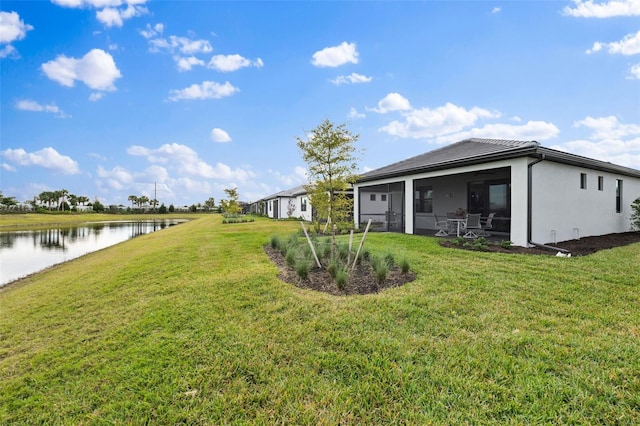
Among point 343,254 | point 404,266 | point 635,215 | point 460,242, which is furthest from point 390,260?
point 635,215

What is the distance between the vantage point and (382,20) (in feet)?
41.3

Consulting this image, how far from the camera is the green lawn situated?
2.38m

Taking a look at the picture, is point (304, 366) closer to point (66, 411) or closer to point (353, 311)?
point (353, 311)

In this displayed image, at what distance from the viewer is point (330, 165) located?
693 cm

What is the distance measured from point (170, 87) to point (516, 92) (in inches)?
730

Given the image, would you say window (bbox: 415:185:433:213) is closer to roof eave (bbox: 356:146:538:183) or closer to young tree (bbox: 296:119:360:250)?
roof eave (bbox: 356:146:538:183)

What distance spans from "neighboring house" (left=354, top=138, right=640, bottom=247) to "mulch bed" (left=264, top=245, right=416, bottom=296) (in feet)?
17.2

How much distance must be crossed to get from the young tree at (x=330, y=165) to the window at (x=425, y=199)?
34.5ft

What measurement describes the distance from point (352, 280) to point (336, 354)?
104 inches

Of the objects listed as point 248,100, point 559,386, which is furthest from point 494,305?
point 248,100

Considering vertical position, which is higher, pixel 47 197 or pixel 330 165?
pixel 47 197

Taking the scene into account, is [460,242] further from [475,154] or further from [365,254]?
[365,254]

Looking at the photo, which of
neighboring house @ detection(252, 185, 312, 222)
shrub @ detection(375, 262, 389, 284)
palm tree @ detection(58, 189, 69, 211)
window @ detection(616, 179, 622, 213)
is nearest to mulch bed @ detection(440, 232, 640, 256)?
window @ detection(616, 179, 622, 213)

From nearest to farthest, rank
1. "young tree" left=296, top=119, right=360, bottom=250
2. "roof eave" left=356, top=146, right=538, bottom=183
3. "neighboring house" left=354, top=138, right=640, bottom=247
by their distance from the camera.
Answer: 1. "young tree" left=296, top=119, right=360, bottom=250
2. "roof eave" left=356, top=146, right=538, bottom=183
3. "neighboring house" left=354, top=138, right=640, bottom=247
